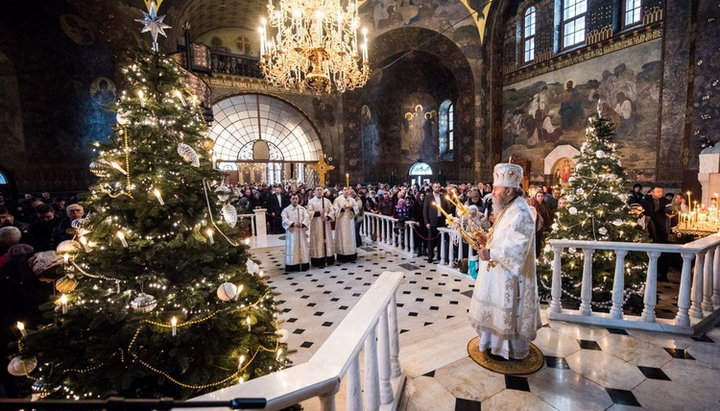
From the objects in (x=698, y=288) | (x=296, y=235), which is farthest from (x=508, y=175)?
(x=296, y=235)

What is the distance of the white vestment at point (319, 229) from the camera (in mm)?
7723

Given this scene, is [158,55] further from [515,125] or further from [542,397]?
[515,125]

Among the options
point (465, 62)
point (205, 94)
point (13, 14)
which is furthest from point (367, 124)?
point (13, 14)

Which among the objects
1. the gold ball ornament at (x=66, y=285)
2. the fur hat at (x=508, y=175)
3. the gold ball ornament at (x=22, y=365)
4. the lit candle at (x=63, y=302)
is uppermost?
the fur hat at (x=508, y=175)

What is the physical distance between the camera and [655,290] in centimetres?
350

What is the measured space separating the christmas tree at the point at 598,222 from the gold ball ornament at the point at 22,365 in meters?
5.63

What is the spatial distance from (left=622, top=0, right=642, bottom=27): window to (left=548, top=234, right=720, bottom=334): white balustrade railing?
13.0 metres

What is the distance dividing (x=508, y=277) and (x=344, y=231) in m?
5.54

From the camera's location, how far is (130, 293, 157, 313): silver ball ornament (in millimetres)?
1761

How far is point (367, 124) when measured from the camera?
21750 mm

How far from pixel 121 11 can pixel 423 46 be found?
14429mm

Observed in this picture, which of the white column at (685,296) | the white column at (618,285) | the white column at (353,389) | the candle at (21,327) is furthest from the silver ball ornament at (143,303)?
the white column at (685,296)

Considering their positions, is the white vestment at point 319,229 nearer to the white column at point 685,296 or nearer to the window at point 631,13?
the white column at point 685,296

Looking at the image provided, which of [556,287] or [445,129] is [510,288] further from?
[445,129]
